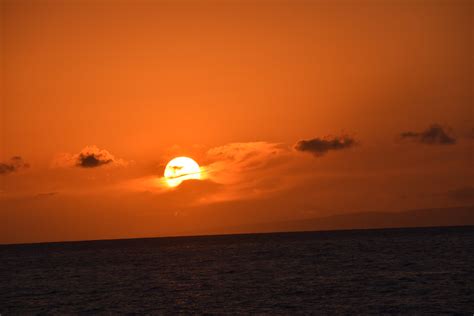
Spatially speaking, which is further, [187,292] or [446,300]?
[187,292]

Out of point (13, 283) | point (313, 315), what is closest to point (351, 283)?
point (313, 315)

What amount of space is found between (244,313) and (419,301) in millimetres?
18445

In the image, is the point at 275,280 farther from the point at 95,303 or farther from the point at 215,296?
the point at 95,303

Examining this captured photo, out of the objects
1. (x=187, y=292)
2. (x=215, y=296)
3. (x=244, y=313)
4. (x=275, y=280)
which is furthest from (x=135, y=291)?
(x=244, y=313)

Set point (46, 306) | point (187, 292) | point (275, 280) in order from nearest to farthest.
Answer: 1. point (46, 306)
2. point (187, 292)
3. point (275, 280)

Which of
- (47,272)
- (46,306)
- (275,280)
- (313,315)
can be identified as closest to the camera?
(313,315)

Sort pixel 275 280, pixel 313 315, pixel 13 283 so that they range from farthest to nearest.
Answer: pixel 13 283
pixel 275 280
pixel 313 315

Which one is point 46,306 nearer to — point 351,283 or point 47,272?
point 351,283

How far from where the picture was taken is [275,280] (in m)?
88.8

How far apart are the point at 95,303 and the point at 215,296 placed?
14.0 metres

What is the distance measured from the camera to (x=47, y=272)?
123 meters

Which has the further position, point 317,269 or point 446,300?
point 317,269

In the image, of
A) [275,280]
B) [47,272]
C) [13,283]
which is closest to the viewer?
[275,280]

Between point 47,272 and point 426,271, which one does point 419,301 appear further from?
point 47,272
